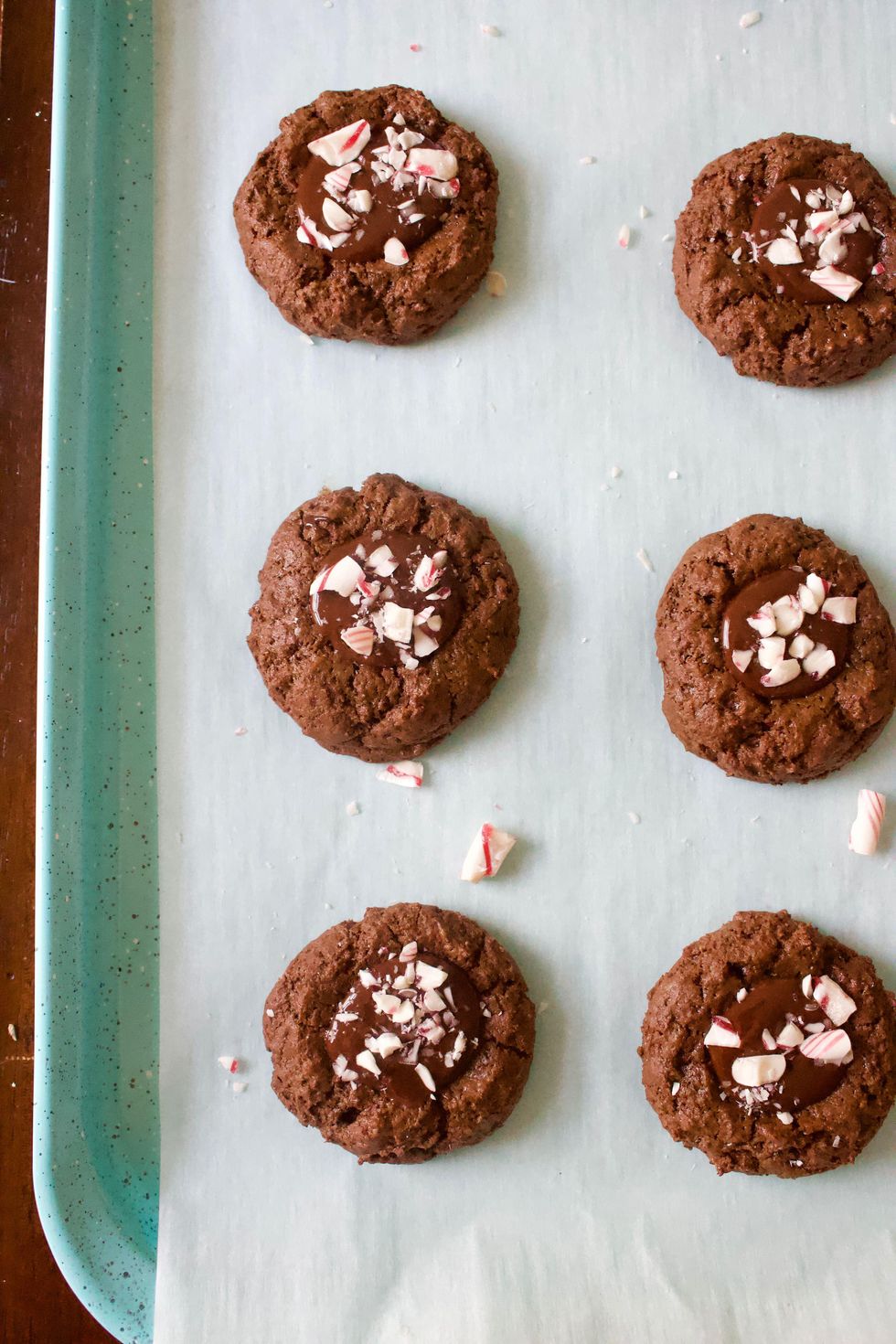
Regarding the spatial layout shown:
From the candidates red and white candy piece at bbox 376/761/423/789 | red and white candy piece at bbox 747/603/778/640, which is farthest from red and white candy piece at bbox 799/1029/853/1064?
red and white candy piece at bbox 376/761/423/789

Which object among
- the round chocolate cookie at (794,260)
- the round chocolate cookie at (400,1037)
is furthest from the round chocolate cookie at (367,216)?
the round chocolate cookie at (400,1037)

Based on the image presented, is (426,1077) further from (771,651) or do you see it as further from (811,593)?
(811,593)

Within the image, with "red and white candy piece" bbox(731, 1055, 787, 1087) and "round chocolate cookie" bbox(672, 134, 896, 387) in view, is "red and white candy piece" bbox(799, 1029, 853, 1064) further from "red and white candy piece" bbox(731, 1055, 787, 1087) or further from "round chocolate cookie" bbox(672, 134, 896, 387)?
"round chocolate cookie" bbox(672, 134, 896, 387)

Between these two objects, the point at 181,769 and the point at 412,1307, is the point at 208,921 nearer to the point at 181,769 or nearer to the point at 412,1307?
the point at 181,769

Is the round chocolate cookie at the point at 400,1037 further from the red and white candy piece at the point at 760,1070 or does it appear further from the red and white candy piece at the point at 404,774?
the red and white candy piece at the point at 760,1070

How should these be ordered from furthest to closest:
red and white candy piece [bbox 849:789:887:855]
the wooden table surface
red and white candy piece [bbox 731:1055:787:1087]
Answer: the wooden table surface
red and white candy piece [bbox 849:789:887:855]
red and white candy piece [bbox 731:1055:787:1087]
